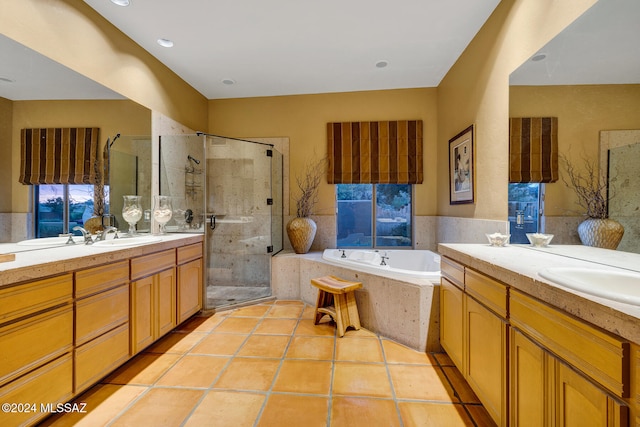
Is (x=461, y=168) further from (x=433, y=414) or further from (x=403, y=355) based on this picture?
(x=433, y=414)

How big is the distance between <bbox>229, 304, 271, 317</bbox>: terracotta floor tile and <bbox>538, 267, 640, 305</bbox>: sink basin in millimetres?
2485

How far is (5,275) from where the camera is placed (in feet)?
3.77

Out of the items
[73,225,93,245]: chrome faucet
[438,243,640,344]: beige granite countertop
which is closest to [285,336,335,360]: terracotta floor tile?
[438,243,640,344]: beige granite countertop

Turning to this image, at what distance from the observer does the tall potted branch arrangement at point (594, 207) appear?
1230mm

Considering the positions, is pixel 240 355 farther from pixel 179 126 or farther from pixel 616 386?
pixel 179 126

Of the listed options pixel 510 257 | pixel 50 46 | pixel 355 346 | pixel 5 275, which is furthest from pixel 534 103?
pixel 50 46

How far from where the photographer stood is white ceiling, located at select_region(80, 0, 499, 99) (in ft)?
6.90

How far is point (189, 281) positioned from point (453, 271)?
2.29 meters

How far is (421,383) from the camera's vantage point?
173 centimetres

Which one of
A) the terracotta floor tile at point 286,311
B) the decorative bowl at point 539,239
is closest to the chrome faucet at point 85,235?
the terracotta floor tile at point 286,311

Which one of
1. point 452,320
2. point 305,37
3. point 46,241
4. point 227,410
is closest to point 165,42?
point 305,37

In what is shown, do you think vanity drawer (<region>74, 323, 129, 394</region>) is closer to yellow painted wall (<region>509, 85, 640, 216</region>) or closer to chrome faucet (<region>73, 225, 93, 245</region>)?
chrome faucet (<region>73, 225, 93, 245</region>)

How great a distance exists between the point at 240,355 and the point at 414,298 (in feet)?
4.67

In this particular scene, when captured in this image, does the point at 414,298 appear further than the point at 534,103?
Yes
